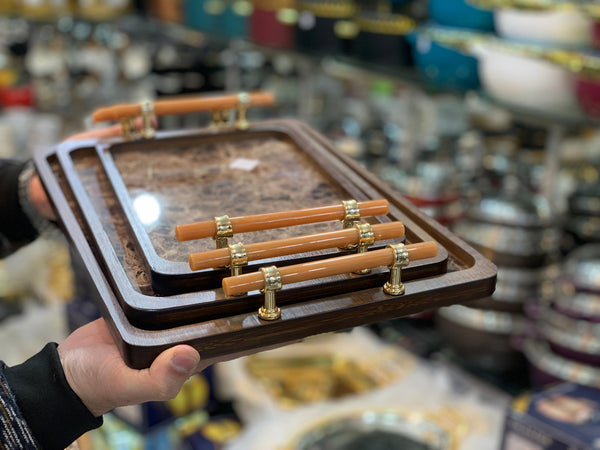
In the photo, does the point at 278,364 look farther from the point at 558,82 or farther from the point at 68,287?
the point at 558,82

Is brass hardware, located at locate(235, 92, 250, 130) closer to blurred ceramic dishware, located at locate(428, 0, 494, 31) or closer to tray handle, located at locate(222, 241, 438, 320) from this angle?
tray handle, located at locate(222, 241, 438, 320)

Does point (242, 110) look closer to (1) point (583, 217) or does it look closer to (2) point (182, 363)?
(2) point (182, 363)

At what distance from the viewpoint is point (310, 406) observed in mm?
1575

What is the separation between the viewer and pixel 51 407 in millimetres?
666

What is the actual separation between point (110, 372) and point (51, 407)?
0.09 metres

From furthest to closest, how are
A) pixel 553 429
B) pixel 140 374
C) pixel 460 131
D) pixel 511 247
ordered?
pixel 460 131, pixel 511 247, pixel 553 429, pixel 140 374

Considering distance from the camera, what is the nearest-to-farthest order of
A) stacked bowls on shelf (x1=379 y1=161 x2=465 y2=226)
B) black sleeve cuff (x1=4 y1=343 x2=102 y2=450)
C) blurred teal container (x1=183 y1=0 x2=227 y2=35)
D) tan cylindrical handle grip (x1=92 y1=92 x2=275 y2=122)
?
1. black sleeve cuff (x1=4 y1=343 x2=102 y2=450)
2. tan cylindrical handle grip (x1=92 y1=92 x2=275 y2=122)
3. stacked bowls on shelf (x1=379 y1=161 x2=465 y2=226)
4. blurred teal container (x1=183 y1=0 x2=227 y2=35)

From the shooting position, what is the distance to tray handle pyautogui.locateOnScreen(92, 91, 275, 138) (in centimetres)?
91

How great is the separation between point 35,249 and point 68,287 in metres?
0.22

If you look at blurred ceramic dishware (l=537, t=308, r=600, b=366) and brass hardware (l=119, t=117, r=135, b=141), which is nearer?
brass hardware (l=119, t=117, r=135, b=141)

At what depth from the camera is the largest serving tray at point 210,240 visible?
2.03 ft

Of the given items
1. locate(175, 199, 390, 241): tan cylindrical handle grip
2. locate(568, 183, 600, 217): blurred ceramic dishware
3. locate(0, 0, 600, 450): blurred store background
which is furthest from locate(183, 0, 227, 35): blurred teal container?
locate(175, 199, 390, 241): tan cylindrical handle grip

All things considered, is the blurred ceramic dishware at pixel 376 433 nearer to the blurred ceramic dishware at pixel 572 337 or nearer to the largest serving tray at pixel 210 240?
the blurred ceramic dishware at pixel 572 337

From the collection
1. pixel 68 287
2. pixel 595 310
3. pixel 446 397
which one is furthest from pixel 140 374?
pixel 68 287
